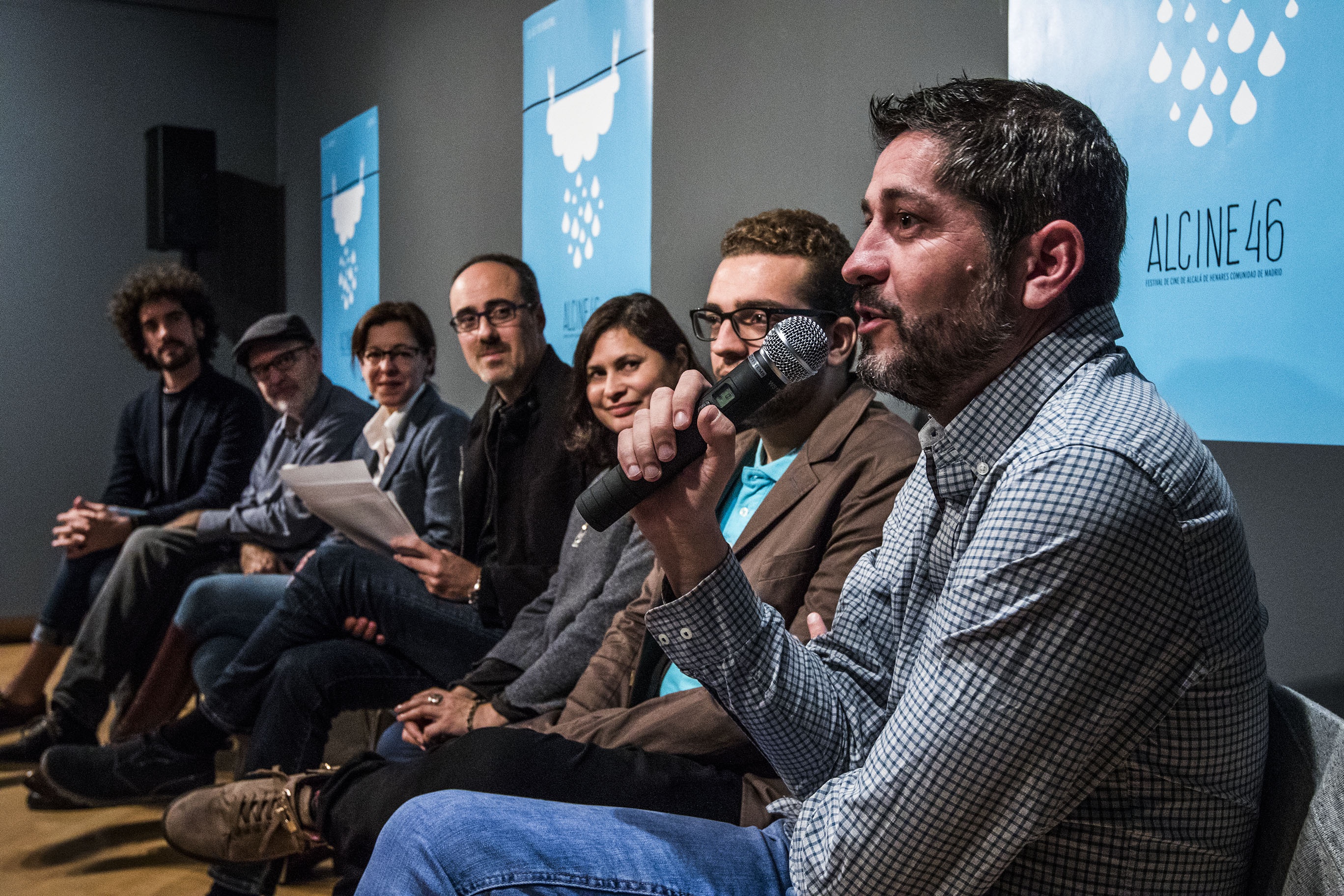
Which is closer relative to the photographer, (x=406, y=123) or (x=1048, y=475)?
(x=1048, y=475)

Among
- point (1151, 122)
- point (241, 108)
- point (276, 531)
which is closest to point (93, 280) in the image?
point (241, 108)

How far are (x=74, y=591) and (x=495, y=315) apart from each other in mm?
1963

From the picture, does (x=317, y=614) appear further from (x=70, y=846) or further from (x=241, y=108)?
(x=241, y=108)

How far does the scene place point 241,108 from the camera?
6258 millimetres

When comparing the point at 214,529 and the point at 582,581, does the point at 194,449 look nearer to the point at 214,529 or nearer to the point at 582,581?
the point at 214,529

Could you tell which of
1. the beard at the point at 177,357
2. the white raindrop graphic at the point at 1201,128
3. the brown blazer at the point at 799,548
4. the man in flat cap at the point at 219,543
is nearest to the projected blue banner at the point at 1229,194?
the white raindrop graphic at the point at 1201,128

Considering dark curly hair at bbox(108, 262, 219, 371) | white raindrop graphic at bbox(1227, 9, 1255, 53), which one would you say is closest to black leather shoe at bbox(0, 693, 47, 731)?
dark curly hair at bbox(108, 262, 219, 371)

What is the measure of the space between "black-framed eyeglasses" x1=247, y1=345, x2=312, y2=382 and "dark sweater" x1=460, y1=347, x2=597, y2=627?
1.11 meters

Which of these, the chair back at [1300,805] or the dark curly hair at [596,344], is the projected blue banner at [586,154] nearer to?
the dark curly hair at [596,344]

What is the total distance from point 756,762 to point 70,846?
2.11 m

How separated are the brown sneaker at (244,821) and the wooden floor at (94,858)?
0.67 m

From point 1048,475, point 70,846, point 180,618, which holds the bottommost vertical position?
point 70,846

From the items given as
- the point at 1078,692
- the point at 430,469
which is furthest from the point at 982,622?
the point at 430,469

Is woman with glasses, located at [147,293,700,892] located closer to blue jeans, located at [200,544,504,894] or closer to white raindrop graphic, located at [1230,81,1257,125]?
blue jeans, located at [200,544,504,894]
